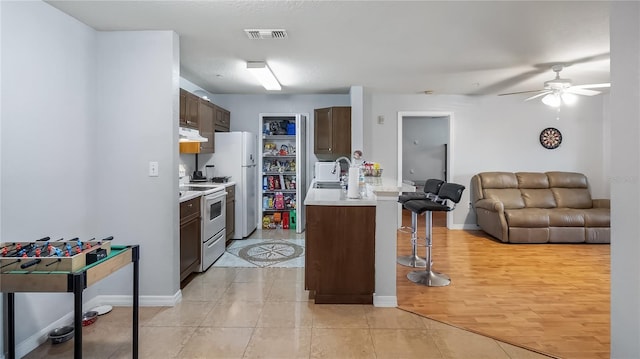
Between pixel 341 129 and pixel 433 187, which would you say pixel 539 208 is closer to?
pixel 433 187

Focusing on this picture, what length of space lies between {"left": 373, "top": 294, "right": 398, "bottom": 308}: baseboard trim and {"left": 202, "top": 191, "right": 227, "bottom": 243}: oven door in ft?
6.35

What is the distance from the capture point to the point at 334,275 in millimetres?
2861

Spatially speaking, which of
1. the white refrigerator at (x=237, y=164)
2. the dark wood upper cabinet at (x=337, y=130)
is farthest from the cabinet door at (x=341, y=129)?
the white refrigerator at (x=237, y=164)

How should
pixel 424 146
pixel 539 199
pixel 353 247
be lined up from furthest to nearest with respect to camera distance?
pixel 424 146
pixel 539 199
pixel 353 247

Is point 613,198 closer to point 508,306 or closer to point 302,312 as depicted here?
point 508,306

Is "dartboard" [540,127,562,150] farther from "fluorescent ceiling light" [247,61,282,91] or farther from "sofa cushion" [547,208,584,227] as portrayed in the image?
"fluorescent ceiling light" [247,61,282,91]

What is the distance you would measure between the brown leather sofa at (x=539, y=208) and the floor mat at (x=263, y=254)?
300 cm

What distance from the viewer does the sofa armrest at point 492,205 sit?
194 inches

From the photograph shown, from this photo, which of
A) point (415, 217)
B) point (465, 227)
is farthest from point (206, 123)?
point (465, 227)

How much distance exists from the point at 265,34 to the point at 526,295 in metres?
3.33

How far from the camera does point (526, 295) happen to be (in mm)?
3072

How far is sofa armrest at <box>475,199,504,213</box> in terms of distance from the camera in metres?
4.94

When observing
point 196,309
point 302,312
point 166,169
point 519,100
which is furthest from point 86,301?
point 519,100

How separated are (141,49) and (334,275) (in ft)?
8.15
